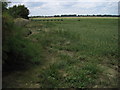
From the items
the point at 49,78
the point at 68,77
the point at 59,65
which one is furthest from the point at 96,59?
the point at 49,78

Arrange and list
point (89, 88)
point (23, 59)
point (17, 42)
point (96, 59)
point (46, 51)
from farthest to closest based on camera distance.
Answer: point (46, 51) < point (96, 59) < point (23, 59) < point (17, 42) < point (89, 88)

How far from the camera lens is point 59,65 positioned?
6137 millimetres

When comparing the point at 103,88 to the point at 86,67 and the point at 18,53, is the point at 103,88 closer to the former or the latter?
the point at 86,67

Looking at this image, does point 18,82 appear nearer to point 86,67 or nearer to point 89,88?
point 89,88

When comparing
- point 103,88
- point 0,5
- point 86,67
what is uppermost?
point 0,5

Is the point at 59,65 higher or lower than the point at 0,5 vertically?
lower

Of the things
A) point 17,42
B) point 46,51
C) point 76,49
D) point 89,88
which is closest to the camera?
point 89,88

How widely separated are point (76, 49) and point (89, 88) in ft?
12.4

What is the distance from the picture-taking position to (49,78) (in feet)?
16.7

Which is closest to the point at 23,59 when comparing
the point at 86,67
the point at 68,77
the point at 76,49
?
the point at 68,77

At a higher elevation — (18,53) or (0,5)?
(0,5)

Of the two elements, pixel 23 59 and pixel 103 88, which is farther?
pixel 23 59

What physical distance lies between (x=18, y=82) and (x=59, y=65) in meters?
1.66

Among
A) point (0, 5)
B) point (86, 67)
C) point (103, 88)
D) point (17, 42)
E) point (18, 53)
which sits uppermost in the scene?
point (0, 5)
